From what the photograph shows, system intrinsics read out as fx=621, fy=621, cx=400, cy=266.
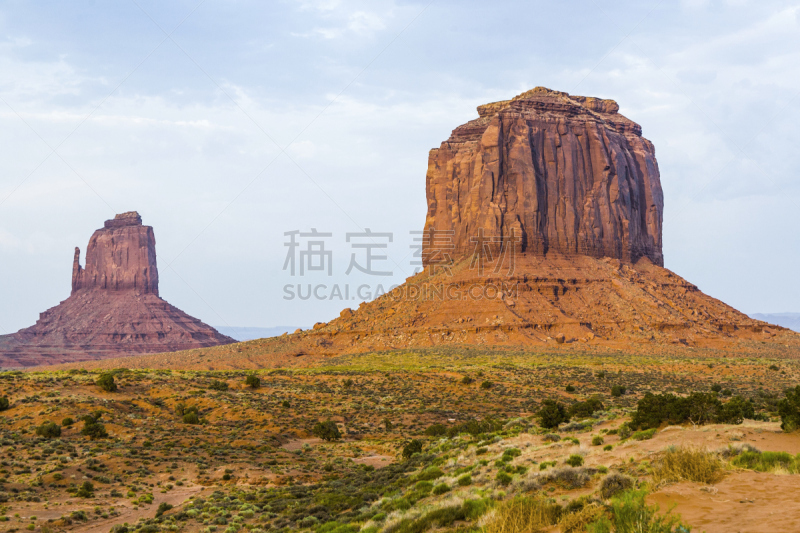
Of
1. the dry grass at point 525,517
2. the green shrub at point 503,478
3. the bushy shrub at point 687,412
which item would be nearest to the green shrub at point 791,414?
the bushy shrub at point 687,412

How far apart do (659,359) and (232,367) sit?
50.1 m

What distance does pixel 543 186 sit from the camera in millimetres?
98375

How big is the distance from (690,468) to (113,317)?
16064 centimetres

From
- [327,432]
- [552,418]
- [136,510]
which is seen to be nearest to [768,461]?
[552,418]

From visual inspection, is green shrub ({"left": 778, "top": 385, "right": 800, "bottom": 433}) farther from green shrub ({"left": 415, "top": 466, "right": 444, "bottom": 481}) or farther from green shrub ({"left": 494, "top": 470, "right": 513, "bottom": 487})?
green shrub ({"left": 415, "top": 466, "right": 444, "bottom": 481})

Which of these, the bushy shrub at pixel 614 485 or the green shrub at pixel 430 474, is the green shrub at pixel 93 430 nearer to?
the green shrub at pixel 430 474

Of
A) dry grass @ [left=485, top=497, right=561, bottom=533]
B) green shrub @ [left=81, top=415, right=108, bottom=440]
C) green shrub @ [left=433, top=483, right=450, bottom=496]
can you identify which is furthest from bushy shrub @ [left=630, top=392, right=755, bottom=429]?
green shrub @ [left=81, top=415, right=108, bottom=440]

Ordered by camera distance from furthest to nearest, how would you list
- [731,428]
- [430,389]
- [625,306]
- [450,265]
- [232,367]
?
[450,265], [625,306], [232,367], [430,389], [731,428]

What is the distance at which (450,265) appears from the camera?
320ft

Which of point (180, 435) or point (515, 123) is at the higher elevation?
point (515, 123)

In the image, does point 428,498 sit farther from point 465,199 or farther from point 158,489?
point 465,199

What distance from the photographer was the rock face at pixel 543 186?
314 feet

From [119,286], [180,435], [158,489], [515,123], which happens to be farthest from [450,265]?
[119,286]

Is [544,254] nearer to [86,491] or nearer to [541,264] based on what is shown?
[541,264]
